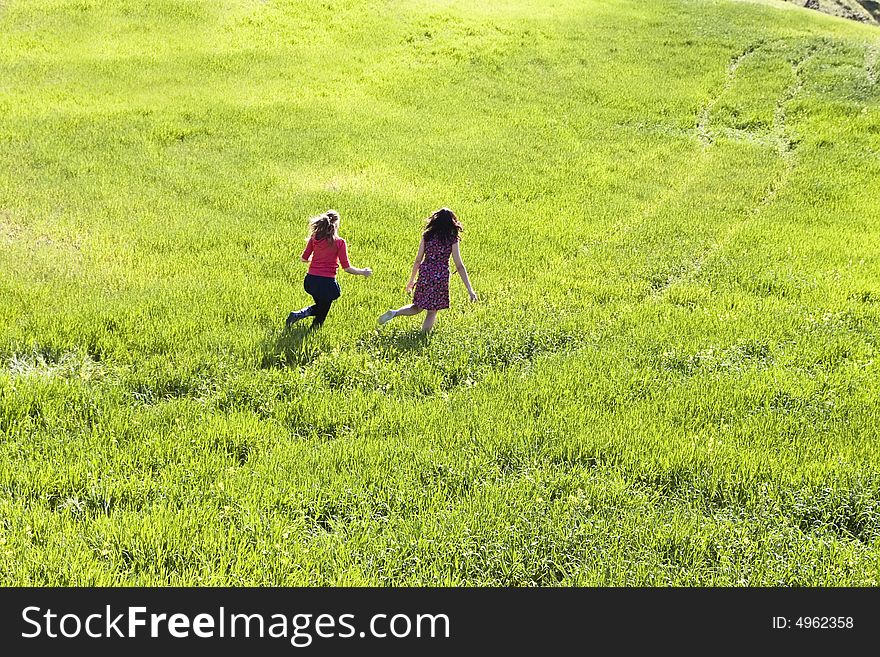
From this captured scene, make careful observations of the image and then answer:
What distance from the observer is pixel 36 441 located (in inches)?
245

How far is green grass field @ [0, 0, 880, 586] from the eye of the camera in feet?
17.2

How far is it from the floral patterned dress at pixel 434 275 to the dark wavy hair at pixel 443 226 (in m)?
0.04

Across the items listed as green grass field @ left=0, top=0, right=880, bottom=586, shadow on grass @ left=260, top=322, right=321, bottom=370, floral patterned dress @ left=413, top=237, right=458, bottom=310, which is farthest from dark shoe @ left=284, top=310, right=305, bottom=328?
floral patterned dress @ left=413, top=237, right=458, bottom=310

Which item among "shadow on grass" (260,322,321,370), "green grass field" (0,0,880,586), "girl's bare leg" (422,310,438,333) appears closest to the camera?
"green grass field" (0,0,880,586)

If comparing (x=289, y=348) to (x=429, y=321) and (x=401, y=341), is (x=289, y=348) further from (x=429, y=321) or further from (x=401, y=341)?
(x=429, y=321)

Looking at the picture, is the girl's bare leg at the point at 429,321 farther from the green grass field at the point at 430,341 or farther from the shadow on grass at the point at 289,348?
the shadow on grass at the point at 289,348

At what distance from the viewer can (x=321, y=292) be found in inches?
354

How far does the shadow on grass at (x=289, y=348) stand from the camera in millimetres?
8234

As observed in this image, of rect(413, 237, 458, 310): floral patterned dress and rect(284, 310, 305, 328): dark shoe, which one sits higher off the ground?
rect(413, 237, 458, 310): floral patterned dress

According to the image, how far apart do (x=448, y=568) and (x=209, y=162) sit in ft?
46.8

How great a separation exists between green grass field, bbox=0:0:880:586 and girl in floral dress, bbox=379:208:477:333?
0.40 metres

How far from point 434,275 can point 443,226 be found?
0.63 m

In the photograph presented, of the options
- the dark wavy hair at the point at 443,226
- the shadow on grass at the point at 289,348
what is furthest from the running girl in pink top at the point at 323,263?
the dark wavy hair at the point at 443,226

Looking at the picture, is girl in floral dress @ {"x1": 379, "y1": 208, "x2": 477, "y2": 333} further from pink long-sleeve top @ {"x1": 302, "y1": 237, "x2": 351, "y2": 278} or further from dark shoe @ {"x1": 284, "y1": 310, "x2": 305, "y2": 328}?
dark shoe @ {"x1": 284, "y1": 310, "x2": 305, "y2": 328}
